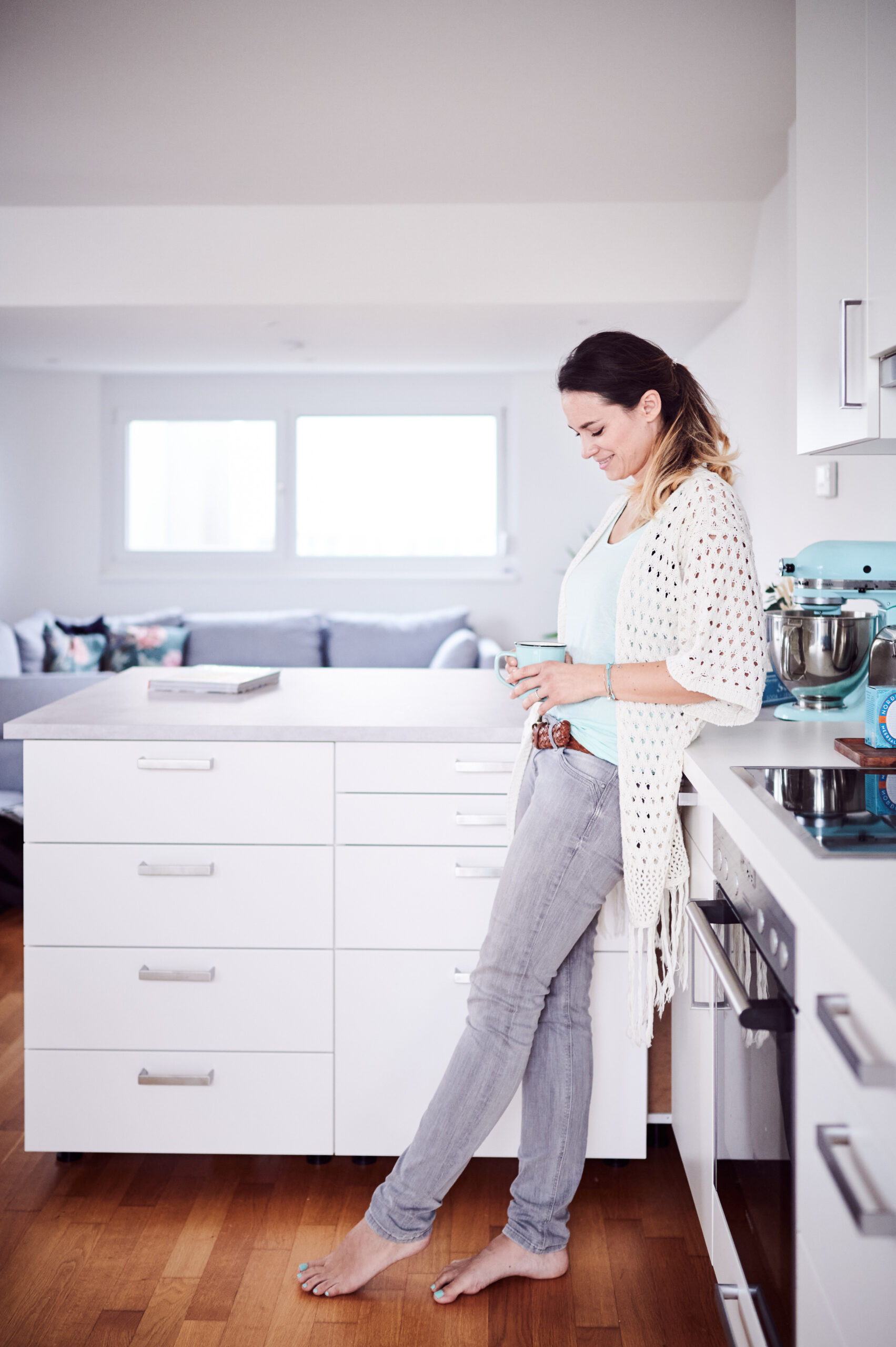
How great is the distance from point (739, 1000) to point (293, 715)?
40.6 inches

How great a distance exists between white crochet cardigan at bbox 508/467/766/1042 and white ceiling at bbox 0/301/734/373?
104 inches

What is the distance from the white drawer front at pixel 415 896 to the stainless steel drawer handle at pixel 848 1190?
962mm

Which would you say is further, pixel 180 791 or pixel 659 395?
pixel 180 791

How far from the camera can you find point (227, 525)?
235 inches

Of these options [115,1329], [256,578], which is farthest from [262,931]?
[256,578]

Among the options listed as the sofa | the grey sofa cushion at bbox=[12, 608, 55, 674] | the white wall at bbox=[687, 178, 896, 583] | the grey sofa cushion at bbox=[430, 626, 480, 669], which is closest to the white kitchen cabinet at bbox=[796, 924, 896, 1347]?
the white wall at bbox=[687, 178, 896, 583]

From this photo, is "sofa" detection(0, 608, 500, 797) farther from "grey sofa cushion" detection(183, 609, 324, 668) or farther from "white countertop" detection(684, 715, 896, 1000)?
"white countertop" detection(684, 715, 896, 1000)

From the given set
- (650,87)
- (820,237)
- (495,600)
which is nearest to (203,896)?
(820,237)

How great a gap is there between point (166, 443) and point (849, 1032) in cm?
571

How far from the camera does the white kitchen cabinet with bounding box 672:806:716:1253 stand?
4.71 feet

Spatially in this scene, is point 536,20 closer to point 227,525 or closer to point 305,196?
point 305,196

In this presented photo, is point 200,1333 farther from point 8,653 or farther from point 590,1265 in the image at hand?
point 8,653

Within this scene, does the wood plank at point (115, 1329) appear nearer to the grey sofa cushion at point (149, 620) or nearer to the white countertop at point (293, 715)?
the white countertop at point (293, 715)

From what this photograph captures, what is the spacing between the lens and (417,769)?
5.83 feet
